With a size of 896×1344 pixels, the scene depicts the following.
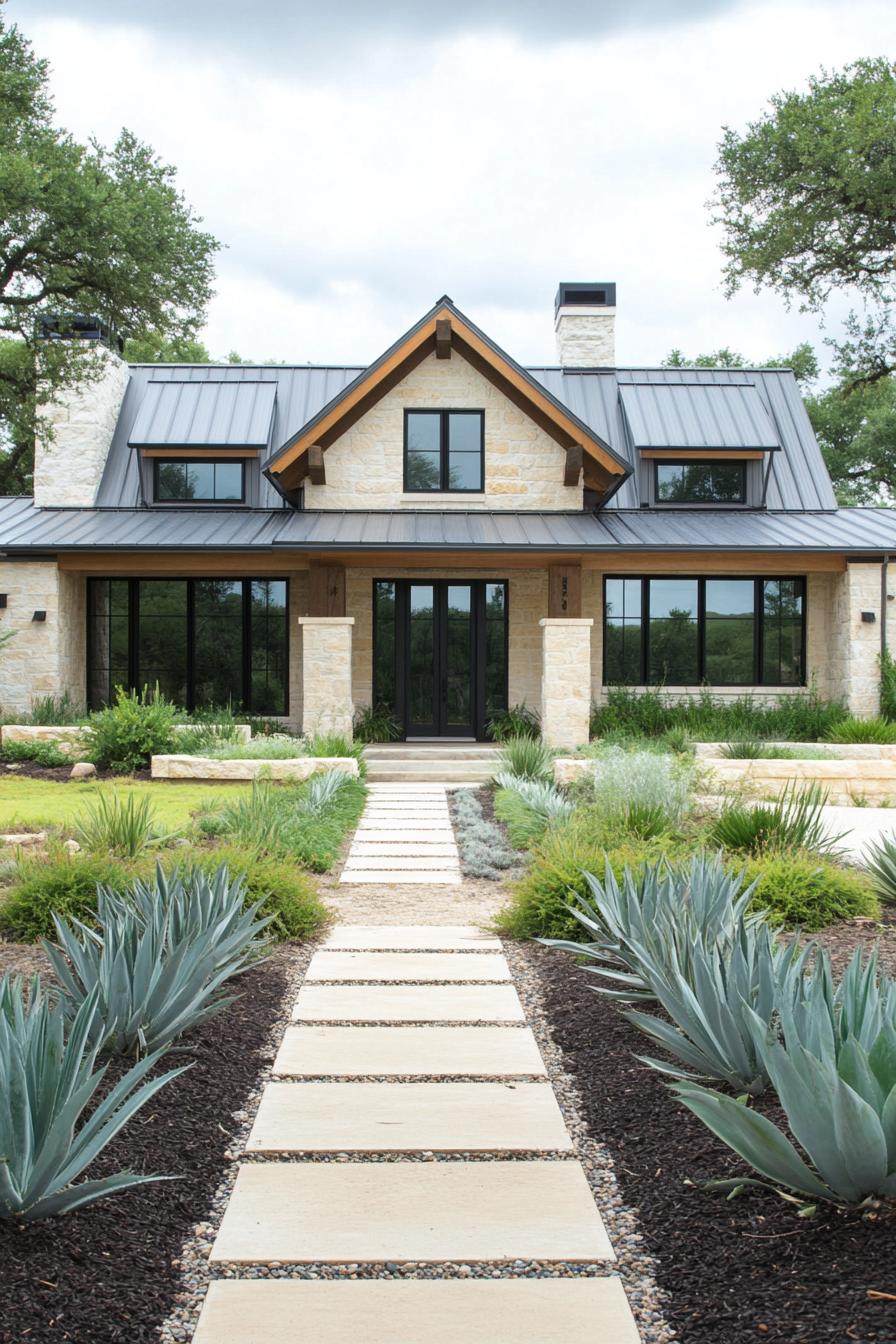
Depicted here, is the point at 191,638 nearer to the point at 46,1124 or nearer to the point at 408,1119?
the point at 408,1119

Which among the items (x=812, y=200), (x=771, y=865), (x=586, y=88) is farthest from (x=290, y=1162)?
(x=812, y=200)

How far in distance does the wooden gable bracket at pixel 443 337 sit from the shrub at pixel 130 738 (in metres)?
7.33

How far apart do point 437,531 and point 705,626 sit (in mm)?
4897

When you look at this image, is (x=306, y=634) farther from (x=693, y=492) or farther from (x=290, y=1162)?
(x=290, y=1162)

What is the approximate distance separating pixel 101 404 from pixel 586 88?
9.84 meters

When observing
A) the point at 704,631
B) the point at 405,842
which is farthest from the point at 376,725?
the point at 405,842

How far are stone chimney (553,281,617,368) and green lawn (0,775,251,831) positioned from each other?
11911mm

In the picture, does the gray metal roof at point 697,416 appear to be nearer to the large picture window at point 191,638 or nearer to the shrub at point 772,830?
the large picture window at point 191,638

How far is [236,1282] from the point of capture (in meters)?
2.59

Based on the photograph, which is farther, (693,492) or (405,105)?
(693,492)

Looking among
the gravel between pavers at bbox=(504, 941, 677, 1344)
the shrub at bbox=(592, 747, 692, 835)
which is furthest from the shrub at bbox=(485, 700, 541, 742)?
the gravel between pavers at bbox=(504, 941, 677, 1344)

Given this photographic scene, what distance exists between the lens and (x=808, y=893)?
245 inches

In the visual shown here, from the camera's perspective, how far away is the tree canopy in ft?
36.1

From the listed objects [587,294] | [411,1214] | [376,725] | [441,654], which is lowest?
[411,1214]
